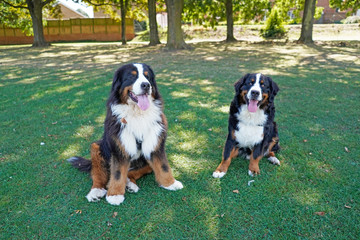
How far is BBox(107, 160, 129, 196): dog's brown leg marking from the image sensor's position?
3145 millimetres

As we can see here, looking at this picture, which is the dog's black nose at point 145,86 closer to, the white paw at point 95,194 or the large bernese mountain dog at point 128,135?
the large bernese mountain dog at point 128,135

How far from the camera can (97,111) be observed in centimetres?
630

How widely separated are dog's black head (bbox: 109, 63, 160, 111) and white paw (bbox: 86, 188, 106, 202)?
1.20 m

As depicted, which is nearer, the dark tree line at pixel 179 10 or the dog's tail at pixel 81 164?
the dog's tail at pixel 81 164

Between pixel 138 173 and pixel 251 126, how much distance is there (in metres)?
1.79

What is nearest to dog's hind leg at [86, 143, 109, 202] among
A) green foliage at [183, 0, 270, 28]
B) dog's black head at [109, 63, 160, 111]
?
dog's black head at [109, 63, 160, 111]

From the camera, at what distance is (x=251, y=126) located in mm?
3654

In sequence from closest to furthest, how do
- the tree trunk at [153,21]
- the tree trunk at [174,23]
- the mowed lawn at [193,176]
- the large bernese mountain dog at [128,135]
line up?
the mowed lawn at [193,176] < the large bernese mountain dog at [128,135] < the tree trunk at [174,23] < the tree trunk at [153,21]

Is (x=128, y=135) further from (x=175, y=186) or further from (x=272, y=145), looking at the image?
(x=272, y=145)

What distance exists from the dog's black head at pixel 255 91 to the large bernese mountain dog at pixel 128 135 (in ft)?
4.15

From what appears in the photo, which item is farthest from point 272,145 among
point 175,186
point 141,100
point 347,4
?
point 347,4

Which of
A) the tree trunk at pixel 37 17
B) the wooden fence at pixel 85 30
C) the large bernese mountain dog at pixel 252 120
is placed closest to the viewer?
the large bernese mountain dog at pixel 252 120

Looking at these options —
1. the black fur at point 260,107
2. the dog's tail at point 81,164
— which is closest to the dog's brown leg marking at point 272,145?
the black fur at point 260,107

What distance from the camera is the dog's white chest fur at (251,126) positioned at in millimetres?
3645
